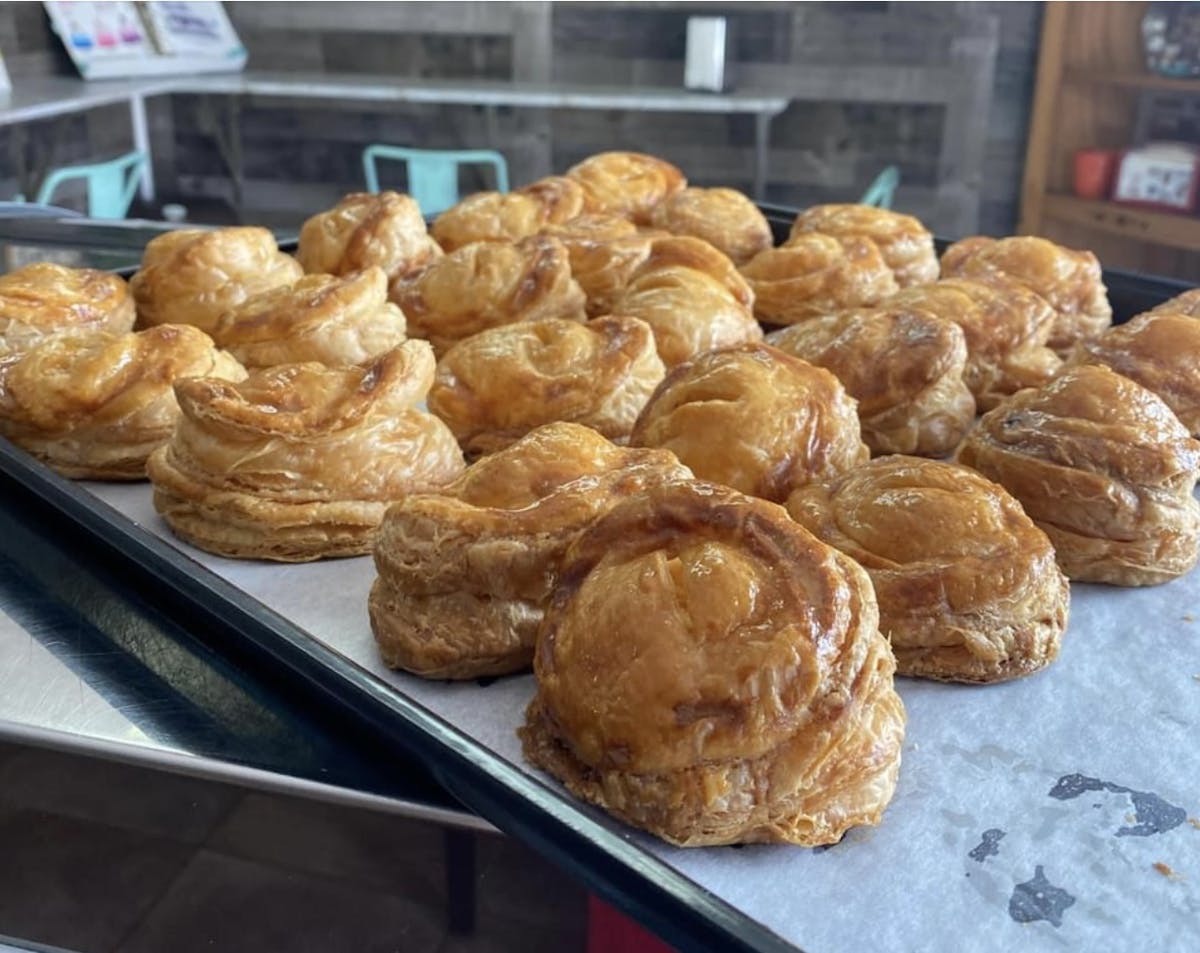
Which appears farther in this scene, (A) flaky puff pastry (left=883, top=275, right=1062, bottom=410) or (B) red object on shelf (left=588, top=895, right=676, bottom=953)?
(A) flaky puff pastry (left=883, top=275, right=1062, bottom=410)

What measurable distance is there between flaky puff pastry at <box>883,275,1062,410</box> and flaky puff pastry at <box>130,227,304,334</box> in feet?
5.18

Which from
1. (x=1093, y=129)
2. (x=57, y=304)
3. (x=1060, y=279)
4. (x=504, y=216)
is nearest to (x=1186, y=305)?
(x=1060, y=279)

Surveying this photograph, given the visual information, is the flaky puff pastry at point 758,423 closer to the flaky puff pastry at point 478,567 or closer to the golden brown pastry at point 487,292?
the flaky puff pastry at point 478,567

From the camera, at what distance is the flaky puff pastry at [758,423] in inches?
82.3

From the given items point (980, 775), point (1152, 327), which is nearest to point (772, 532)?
point (980, 775)

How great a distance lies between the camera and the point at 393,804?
58.1 inches

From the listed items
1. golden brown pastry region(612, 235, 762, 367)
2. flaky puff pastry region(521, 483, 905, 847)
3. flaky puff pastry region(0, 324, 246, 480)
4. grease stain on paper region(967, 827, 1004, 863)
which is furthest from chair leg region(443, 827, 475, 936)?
golden brown pastry region(612, 235, 762, 367)

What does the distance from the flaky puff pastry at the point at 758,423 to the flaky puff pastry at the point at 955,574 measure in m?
0.21

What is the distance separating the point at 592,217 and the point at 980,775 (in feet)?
7.89

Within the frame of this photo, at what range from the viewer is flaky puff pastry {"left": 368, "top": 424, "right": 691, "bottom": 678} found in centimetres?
173

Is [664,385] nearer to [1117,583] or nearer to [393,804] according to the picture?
[1117,583]

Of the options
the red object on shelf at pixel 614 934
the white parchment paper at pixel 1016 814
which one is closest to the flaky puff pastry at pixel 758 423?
the white parchment paper at pixel 1016 814

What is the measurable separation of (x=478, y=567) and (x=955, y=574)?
71cm

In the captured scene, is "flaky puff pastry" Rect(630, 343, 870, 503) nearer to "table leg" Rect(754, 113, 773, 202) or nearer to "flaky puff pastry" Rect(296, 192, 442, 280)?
"flaky puff pastry" Rect(296, 192, 442, 280)
